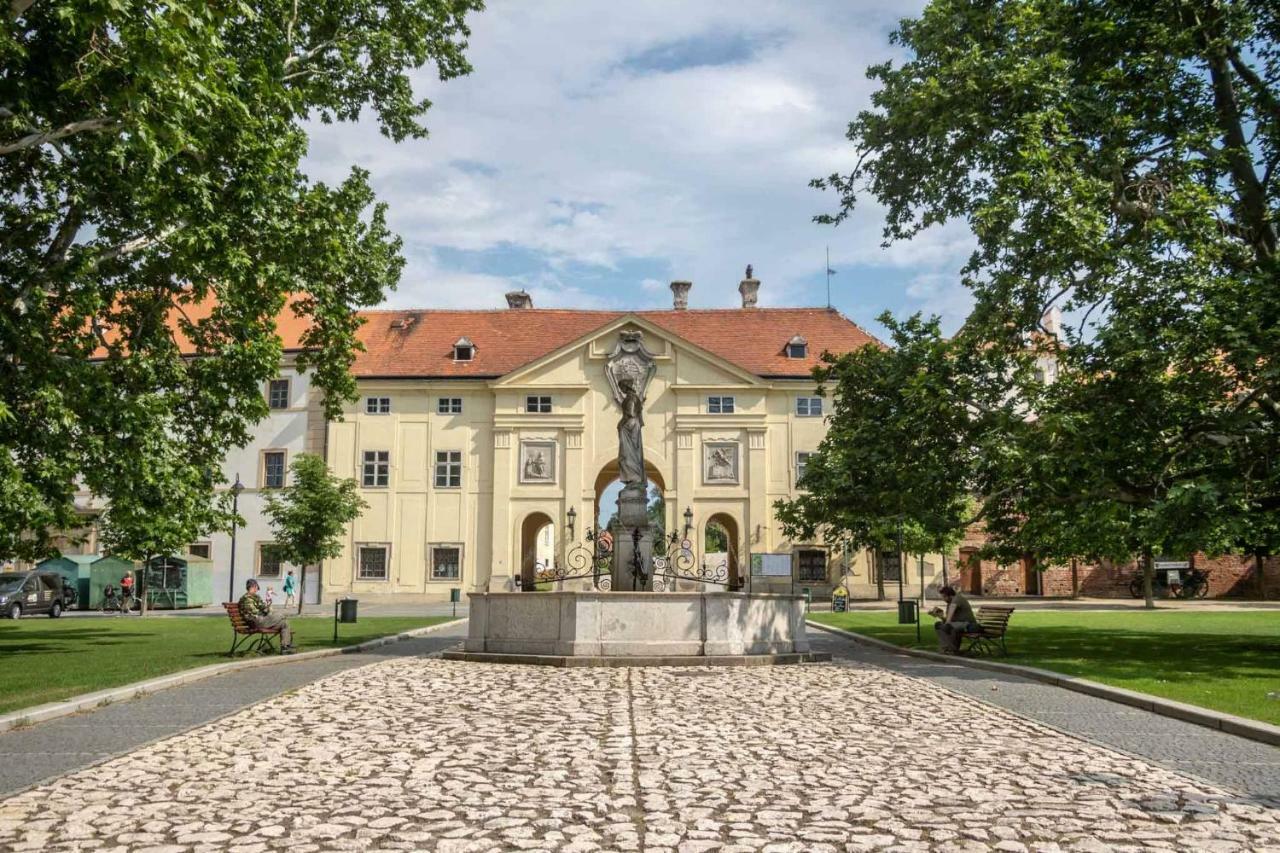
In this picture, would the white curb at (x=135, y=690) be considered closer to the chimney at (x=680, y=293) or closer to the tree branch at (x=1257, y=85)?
the tree branch at (x=1257, y=85)

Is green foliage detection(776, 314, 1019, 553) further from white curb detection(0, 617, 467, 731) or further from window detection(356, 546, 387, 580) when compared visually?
window detection(356, 546, 387, 580)

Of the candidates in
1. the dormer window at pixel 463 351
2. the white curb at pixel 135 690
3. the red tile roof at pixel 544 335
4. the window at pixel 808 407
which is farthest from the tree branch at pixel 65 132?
the window at pixel 808 407

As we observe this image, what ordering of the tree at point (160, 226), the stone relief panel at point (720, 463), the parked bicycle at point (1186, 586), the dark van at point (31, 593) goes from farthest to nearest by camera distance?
the parked bicycle at point (1186, 586) < the stone relief panel at point (720, 463) < the dark van at point (31, 593) < the tree at point (160, 226)

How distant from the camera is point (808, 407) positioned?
4922cm

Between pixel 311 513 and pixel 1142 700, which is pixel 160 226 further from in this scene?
pixel 311 513

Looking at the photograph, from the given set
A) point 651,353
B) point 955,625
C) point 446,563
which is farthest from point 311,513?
point 955,625

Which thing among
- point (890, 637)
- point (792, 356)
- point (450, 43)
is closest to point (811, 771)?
point (890, 637)

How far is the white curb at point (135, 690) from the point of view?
35.6 feet

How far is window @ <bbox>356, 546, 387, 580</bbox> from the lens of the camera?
48.8 meters

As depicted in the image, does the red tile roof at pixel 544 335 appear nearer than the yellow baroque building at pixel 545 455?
No

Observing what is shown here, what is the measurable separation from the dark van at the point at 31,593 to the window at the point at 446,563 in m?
15.1

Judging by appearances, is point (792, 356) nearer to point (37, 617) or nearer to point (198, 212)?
point (37, 617)

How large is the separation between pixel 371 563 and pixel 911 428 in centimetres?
3413

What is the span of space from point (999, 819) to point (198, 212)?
13.9 metres
